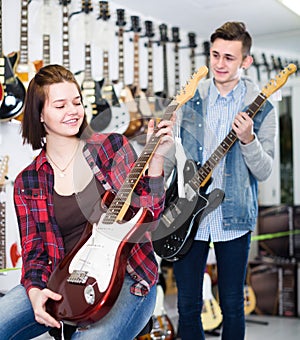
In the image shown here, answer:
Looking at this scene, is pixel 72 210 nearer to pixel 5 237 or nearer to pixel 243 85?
pixel 243 85

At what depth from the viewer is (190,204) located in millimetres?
2207

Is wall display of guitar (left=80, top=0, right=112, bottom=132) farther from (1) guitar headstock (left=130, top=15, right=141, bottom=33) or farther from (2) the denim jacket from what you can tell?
(2) the denim jacket

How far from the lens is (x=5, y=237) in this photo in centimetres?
292

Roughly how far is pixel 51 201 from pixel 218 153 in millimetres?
702

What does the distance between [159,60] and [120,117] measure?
998 millimetres

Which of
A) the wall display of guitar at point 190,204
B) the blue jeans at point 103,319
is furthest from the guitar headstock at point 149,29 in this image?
the blue jeans at point 103,319

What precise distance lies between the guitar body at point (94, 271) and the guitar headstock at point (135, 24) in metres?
2.19

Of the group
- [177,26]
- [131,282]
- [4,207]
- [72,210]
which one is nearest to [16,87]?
[4,207]

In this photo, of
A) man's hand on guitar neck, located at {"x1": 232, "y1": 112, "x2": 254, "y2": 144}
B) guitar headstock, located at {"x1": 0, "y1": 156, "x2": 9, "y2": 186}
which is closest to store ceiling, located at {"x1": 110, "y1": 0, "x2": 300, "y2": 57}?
guitar headstock, located at {"x1": 0, "y1": 156, "x2": 9, "y2": 186}

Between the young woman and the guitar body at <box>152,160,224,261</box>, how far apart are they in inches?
15.9

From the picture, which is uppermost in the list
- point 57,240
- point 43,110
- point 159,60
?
point 159,60

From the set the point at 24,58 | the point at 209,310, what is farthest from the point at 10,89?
the point at 209,310

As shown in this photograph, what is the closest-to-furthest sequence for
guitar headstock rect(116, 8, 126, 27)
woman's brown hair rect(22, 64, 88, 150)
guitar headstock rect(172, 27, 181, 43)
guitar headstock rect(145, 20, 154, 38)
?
woman's brown hair rect(22, 64, 88, 150) → guitar headstock rect(116, 8, 126, 27) → guitar headstock rect(145, 20, 154, 38) → guitar headstock rect(172, 27, 181, 43)

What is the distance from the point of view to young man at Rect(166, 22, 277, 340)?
84.7 inches
